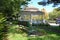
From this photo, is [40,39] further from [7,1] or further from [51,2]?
[51,2]

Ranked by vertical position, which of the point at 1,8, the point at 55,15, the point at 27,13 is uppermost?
the point at 1,8

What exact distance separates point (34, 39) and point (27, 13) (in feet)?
85.9

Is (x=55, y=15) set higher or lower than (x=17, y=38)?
lower

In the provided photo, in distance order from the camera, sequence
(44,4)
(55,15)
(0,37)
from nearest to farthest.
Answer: (0,37) < (44,4) < (55,15)

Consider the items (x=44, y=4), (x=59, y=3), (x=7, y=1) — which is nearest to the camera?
(x=7, y=1)

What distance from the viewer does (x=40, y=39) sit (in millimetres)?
13422

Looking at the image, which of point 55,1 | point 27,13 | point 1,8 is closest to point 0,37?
point 1,8

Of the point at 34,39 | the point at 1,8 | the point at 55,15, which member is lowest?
the point at 55,15

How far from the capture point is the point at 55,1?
30.2m

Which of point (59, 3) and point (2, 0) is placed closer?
point (2, 0)

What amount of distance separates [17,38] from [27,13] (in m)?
26.6

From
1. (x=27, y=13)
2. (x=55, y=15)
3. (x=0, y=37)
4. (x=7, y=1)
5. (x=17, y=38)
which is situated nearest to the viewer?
(x=0, y=37)

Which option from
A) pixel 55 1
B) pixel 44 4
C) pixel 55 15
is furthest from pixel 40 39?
pixel 55 15

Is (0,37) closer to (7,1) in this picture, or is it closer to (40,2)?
(7,1)
